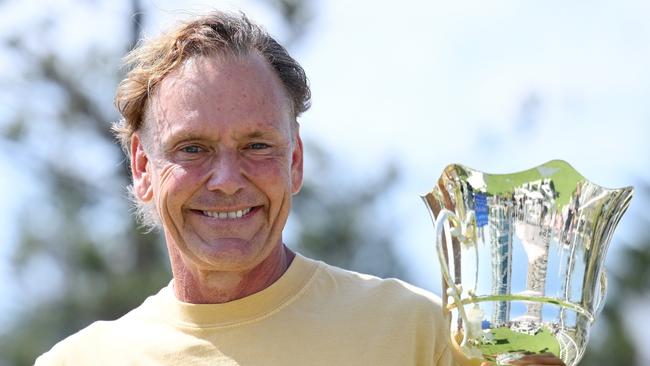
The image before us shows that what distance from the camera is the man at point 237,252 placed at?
165 inches

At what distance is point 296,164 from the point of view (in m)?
4.47

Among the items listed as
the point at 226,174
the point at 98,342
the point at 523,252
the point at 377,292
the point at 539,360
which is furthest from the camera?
the point at 98,342

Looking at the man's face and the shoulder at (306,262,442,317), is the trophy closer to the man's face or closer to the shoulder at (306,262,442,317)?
the shoulder at (306,262,442,317)

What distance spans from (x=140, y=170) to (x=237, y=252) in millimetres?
518

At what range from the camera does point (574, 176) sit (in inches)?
154

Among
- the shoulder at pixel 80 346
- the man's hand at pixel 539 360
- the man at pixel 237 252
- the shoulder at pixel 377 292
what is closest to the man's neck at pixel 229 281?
the man at pixel 237 252

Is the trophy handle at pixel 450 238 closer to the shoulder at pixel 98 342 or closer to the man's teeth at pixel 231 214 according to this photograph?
the man's teeth at pixel 231 214

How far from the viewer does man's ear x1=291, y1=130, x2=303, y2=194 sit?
14.6 ft

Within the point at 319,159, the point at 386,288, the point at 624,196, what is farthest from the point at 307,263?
the point at 319,159

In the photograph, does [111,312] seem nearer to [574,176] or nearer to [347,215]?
[347,215]

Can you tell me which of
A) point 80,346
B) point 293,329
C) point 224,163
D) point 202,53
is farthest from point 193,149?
point 80,346

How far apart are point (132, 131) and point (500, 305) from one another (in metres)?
1.30

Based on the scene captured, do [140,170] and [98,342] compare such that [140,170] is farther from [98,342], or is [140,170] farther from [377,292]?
[377,292]

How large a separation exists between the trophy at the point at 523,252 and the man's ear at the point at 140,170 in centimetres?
95
